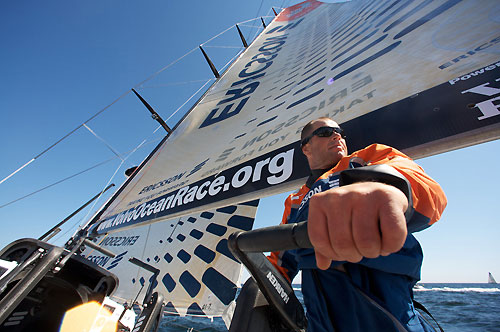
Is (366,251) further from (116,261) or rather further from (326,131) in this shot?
(116,261)

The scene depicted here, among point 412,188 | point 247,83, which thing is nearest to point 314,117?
point 412,188

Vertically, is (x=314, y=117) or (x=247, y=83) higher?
(x=314, y=117)

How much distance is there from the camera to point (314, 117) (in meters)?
1.50

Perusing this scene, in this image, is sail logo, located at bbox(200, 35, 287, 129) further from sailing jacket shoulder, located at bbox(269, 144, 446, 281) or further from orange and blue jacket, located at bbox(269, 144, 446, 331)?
orange and blue jacket, located at bbox(269, 144, 446, 331)

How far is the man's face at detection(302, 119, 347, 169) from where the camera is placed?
906 millimetres

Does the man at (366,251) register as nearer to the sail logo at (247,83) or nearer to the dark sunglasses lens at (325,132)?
the dark sunglasses lens at (325,132)

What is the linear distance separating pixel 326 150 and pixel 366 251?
705 mm

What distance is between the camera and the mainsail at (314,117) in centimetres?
85

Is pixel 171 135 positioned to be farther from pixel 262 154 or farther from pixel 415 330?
pixel 415 330

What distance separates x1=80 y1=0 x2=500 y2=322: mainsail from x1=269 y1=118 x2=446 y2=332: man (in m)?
0.42

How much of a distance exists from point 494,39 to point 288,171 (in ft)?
4.11

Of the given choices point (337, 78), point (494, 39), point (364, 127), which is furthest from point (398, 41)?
point (364, 127)

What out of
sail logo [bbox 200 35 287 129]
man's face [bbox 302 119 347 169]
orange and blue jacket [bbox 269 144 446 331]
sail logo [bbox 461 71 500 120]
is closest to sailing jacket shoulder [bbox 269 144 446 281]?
orange and blue jacket [bbox 269 144 446 331]

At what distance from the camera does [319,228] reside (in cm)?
30
